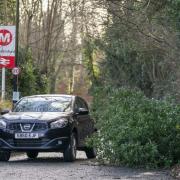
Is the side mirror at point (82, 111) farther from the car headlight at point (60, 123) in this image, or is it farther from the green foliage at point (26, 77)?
the green foliage at point (26, 77)

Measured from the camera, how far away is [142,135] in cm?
1481

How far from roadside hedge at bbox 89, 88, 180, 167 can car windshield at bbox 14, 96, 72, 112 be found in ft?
5.64

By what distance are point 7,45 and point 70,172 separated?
1422cm

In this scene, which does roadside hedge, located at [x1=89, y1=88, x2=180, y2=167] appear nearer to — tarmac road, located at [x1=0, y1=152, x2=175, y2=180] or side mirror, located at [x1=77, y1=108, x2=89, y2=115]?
tarmac road, located at [x1=0, y1=152, x2=175, y2=180]

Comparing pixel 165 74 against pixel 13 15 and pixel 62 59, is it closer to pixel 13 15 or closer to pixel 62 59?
pixel 13 15

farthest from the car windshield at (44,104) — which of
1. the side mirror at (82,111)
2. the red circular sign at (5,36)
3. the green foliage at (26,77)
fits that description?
the green foliage at (26,77)

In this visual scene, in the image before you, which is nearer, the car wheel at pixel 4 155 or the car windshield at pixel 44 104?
the car wheel at pixel 4 155

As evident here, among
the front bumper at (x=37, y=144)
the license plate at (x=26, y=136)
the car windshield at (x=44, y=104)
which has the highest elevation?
the car windshield at (x=44, y=104)

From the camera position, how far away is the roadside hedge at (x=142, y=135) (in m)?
14.6

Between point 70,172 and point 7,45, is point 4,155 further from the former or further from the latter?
point 7,45

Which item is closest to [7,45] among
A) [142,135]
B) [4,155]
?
[4,155]

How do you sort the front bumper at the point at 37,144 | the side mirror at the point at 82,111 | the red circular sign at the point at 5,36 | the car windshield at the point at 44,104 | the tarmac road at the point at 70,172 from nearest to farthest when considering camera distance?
the tarmac road at the point at 70,172 < the front bumper at the point at 37,144 < the car windshield at the point at 44,104 < the side mirror at the point at 82,111 < the red circular sign at the point at 5,36

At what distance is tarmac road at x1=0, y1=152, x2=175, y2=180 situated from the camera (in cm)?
1280

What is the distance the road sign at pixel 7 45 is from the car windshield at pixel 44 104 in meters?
9.69
